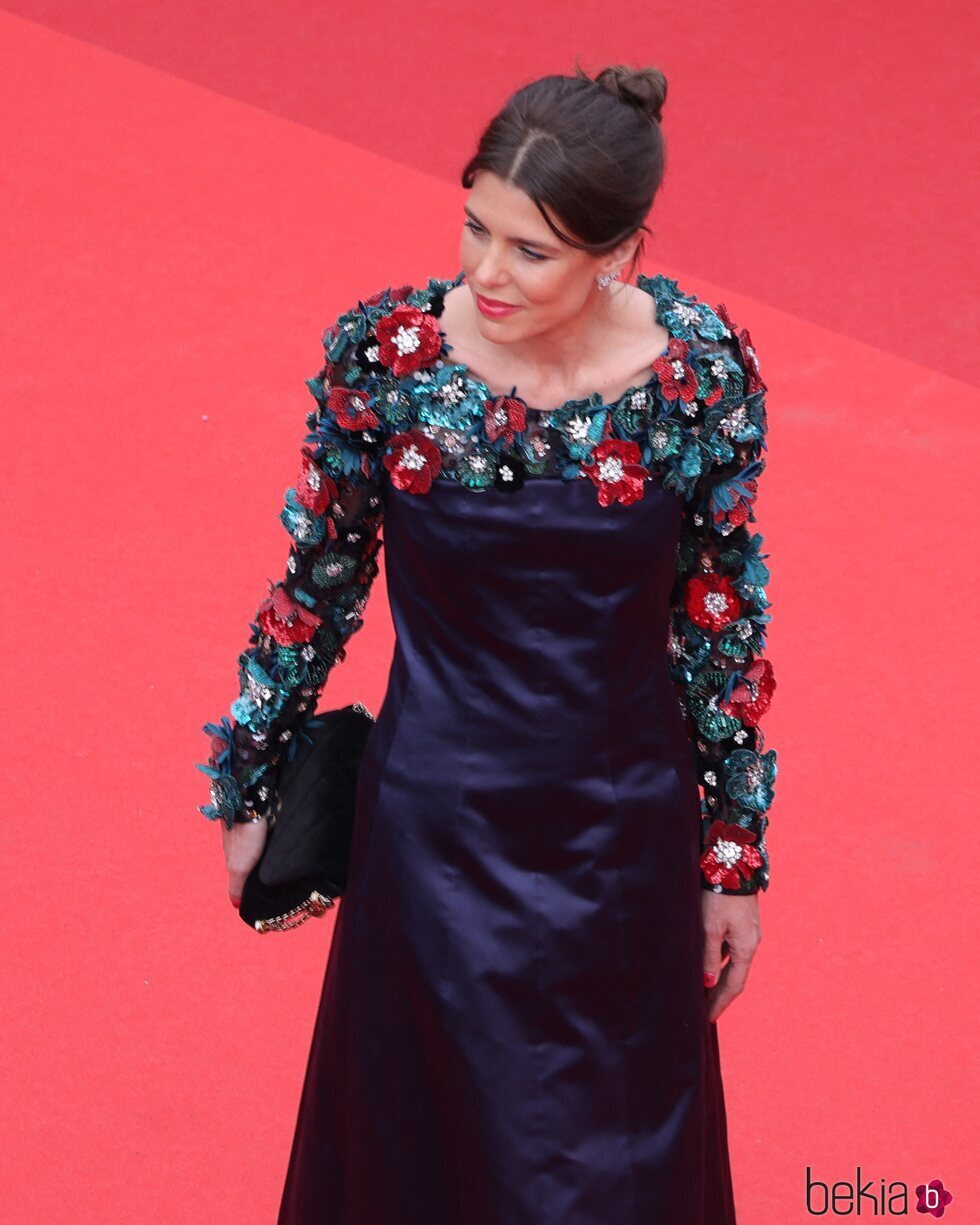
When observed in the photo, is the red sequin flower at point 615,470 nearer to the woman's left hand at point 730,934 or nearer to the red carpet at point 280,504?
the woman's left hand at point 730,934

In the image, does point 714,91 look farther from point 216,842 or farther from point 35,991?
point 35,991

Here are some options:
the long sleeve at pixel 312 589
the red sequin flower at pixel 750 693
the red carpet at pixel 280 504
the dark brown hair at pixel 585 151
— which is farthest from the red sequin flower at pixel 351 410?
the red carpet at pixel 280 504

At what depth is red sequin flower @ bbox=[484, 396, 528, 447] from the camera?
1.55 meters

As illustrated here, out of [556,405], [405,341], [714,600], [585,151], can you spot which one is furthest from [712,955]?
[585,151]

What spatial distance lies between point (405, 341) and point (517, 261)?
0.53 feet

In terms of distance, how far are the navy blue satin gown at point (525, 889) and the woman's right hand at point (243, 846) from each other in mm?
101

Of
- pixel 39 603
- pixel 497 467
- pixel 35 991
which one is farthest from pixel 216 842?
pixel 497 467

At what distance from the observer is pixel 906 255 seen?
444cm

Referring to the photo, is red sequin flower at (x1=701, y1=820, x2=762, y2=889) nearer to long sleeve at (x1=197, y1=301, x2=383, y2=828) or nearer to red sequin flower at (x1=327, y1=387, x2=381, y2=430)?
long sleeve at (x1=197, y1=301, x2=383, y2=828)

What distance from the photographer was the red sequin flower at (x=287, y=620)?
1637 mm

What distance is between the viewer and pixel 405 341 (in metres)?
1.59

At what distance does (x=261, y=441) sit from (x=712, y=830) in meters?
2.19

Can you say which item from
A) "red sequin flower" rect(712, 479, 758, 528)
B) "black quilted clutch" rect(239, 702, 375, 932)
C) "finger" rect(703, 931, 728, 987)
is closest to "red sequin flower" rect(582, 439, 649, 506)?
"red sequin flower" rect(712, 479, 758, 528)

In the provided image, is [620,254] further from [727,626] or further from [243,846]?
[243,846]
